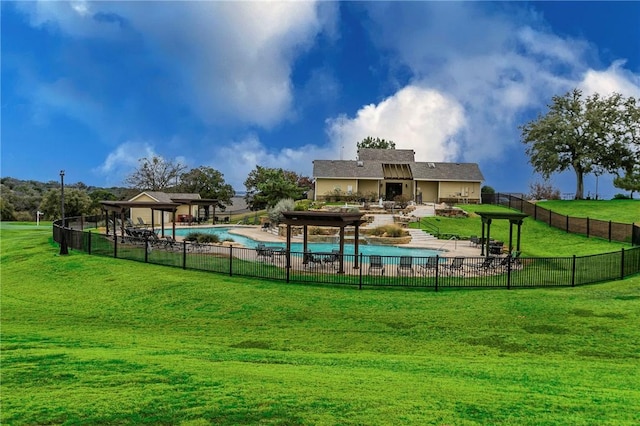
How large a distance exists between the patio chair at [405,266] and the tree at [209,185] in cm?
5080

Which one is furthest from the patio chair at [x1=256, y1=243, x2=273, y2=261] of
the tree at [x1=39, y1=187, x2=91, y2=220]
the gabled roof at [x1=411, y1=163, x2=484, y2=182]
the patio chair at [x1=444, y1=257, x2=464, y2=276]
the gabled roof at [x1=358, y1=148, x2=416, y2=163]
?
the tree at [x1=39, y1=187, x2=91, y2=220]

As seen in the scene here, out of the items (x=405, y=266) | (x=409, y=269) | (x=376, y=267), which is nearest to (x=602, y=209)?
(x=409, y=269)

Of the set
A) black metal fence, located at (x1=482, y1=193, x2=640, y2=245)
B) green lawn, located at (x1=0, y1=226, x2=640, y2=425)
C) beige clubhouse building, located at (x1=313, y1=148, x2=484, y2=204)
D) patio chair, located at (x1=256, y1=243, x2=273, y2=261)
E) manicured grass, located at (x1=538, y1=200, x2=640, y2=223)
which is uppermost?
beige clubhouse building, located at (x1=313, y1=148, x2=484, y2=204)

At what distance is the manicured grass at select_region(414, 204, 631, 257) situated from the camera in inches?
1067

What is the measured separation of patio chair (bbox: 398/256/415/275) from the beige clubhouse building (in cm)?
3509

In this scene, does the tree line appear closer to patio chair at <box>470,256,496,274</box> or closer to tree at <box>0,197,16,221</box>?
tree at <box>0,197,16,221</box>

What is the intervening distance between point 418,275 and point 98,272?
12802mm

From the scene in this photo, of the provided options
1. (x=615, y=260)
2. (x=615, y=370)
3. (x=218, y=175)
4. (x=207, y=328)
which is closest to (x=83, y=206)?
(x=218, y=175)

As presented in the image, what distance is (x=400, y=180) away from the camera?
59000 mm

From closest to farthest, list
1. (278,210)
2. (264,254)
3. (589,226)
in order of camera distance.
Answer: (264,254)
(589,226)
(278,210)

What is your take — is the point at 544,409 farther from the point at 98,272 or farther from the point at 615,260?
the point at 98,272

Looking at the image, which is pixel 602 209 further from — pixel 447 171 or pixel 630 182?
pixel 447 171

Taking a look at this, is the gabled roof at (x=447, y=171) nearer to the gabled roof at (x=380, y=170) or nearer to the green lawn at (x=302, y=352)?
the gabled roof at (x=380, y=170)

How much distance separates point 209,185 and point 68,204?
18.5 m
